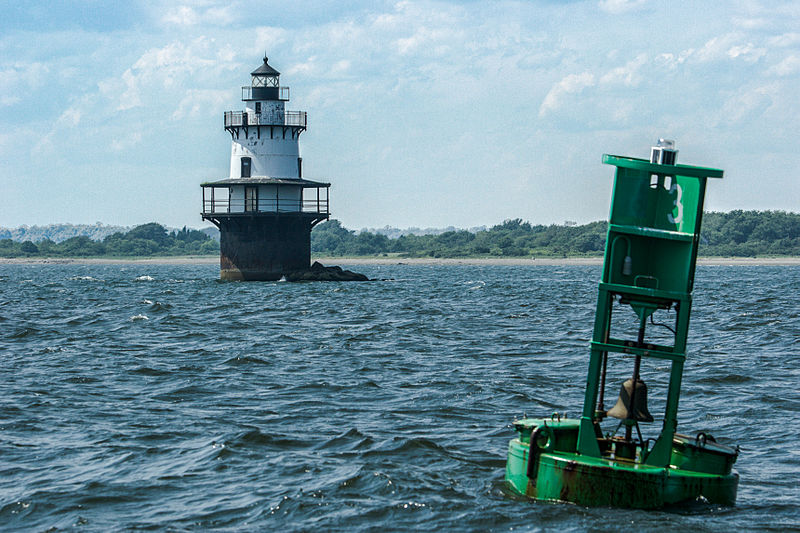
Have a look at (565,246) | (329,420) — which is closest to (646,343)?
(329,420)

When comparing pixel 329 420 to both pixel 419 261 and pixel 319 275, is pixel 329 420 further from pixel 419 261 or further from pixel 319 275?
pixel 419 261

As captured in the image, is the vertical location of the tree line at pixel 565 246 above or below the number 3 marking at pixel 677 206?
below

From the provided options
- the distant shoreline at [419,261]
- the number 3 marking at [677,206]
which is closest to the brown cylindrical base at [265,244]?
the number 3 marking at [677,206]

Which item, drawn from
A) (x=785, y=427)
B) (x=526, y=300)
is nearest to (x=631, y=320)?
(x=526, y=300)

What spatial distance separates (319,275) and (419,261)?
106649mm

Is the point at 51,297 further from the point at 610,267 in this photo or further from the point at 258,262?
the point at 610,267

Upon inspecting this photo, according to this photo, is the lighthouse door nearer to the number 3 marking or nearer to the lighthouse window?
the lighthouse window

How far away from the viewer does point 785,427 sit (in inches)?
632

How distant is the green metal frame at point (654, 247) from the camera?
36.9 feet

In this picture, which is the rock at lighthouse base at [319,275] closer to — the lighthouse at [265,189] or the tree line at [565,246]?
the lighthouse at [265,189]

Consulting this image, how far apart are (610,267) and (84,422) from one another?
9470 millimetres

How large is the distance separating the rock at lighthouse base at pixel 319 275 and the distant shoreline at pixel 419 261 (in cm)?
8988

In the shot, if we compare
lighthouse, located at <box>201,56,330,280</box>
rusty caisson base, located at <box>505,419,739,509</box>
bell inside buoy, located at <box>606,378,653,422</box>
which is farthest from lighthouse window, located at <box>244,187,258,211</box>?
bell inside buoy, located at <box>606,378,653,422</box>

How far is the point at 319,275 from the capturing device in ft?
211
